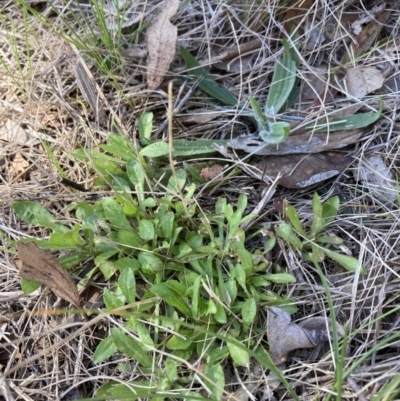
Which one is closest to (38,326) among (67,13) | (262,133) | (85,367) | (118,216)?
(85,367)

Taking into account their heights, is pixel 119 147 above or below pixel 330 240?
above

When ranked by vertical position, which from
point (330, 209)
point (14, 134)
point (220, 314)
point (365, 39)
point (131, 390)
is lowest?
point (131, 390)

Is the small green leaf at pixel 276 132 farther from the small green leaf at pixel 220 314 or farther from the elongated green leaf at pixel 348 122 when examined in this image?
the small green leaf at pixel 220 314

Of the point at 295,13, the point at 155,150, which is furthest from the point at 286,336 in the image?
the point at 295,13

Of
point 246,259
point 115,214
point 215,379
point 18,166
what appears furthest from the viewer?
point 18,166

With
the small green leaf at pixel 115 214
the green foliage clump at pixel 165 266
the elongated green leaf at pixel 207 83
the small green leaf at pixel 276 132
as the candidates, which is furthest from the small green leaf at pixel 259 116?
the small green leaf at pixel 115 214

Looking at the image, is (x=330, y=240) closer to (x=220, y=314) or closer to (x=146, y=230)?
(x=220, y=314)
